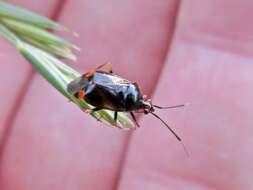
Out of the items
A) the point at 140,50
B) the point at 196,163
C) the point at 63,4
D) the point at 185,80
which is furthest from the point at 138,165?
the point at 63,4

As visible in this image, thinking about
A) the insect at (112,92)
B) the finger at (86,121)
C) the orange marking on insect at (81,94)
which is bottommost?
the finger at (86,121)

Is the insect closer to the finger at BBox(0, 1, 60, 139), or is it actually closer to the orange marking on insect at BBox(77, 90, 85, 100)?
the orange marking on insect at BBox(77, 90, 85, 100)

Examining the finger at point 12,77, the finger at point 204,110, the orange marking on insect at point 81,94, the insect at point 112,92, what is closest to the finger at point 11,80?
the finger at point 12,77

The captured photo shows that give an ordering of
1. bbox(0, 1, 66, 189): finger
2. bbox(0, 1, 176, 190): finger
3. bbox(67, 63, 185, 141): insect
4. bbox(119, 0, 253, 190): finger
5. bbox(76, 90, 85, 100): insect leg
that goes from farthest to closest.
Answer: bbox(0, 1, 66, 189): finger < bbox(0, 1, 176, 190): finger < bbox(119, 0, 253, 190): finger < bbox(67, 63, 185, 141): insect < bbox(76, 90, 85, 100): insect leg

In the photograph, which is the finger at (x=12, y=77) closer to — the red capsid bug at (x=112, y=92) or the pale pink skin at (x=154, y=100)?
the pale pink skin at (x=154, y=100)

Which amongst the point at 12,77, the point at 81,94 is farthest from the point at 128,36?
the point at 81,94

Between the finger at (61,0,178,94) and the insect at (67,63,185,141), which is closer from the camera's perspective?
the insect at (67,63,185,141)

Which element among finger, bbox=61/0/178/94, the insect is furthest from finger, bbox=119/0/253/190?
the insect

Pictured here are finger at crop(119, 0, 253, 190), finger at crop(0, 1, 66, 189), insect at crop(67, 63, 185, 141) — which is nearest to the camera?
insect at crop(67, 63, 185, 141)

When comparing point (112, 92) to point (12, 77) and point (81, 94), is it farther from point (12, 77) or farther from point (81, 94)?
point (12, 77)
